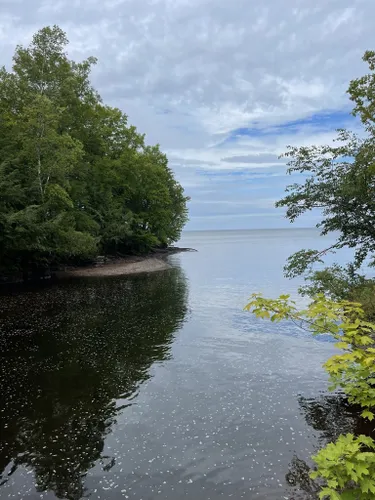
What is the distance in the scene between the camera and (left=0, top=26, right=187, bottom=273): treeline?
37875 mm

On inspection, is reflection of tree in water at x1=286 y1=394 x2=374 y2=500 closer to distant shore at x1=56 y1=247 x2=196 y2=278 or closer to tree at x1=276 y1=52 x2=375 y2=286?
tree at x1=276 y1=52 x2=375 y2=286

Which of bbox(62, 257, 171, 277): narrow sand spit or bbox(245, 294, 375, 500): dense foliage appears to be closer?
bbox(245, 294, 375, 500): dense foliage

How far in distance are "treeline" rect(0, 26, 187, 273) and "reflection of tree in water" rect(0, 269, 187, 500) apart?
9995 mm

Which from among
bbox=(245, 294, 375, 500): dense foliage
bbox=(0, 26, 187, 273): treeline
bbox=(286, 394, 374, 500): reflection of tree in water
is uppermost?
bbox=(0, 26, 187, 273): treeline

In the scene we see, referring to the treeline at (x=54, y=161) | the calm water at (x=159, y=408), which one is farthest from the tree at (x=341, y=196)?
the treeline at (x=54, y=161)

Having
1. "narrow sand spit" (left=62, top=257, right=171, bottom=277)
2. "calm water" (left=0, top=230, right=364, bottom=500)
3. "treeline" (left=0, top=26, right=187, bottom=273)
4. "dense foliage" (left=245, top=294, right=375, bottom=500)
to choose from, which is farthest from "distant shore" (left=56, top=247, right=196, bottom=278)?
"dense foliage" (left=245, top=294, right=375, bottom=500)

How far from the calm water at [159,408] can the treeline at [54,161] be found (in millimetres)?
15940

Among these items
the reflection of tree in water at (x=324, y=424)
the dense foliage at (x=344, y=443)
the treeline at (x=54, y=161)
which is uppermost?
the treeline at (x=54, y=161)

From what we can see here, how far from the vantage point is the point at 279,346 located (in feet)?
61.9

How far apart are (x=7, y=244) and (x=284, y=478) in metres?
35.2

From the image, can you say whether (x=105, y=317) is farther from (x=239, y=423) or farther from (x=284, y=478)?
(x=284, y=478)

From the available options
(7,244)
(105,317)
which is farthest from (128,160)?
(105,317)

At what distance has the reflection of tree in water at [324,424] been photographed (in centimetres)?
839

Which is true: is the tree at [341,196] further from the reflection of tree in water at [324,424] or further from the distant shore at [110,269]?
the distant shore at [110,269]
